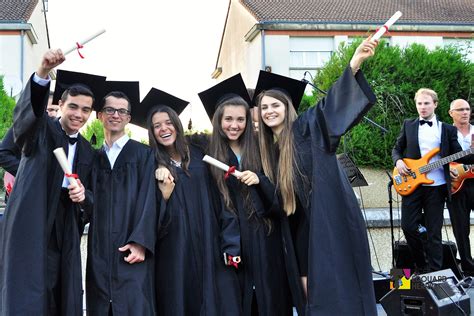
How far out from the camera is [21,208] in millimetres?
3959

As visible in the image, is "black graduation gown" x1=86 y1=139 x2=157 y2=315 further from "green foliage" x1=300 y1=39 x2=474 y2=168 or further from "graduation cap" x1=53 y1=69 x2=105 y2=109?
"green foliage" x1=300 y1=39 x2=474 y2=168

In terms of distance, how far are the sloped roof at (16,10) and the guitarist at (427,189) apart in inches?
866

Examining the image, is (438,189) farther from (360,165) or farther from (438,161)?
(360,165)

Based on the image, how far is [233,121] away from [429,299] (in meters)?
2.26

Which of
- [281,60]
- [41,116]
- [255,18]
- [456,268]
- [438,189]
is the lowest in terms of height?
[456,268]

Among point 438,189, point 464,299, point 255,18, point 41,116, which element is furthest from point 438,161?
point 255,18

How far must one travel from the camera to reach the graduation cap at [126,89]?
461 cm

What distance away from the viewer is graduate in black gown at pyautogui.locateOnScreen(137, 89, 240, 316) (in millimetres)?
4410

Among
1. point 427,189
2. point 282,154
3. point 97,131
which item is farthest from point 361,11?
point 282,154

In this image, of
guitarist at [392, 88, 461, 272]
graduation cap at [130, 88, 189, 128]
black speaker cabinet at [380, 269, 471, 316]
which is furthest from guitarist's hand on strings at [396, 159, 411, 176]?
graduation cap at [130, 88, 189, 128]

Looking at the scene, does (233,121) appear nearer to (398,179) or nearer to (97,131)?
(398,179)

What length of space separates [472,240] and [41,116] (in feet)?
22.1

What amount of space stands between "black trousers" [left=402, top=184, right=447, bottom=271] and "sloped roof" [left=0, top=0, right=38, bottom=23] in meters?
22.2

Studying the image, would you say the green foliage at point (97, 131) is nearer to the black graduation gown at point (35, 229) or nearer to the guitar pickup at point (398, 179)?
the guitar pickup at point (398, 179)
